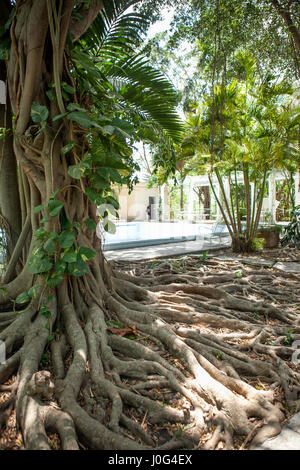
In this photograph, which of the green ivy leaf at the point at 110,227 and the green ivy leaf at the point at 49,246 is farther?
the green ivy leaf at the point at 110,227

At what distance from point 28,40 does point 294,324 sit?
3207 millimetres

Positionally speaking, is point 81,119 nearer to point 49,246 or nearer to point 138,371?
A: point 49,246

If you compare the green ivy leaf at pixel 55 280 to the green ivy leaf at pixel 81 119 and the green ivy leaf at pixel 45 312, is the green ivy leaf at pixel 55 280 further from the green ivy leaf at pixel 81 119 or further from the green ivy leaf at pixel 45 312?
the green ivy leaf at pixel 81 119

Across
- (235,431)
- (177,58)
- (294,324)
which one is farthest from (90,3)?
(177,58)

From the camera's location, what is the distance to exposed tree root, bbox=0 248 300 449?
151 cm

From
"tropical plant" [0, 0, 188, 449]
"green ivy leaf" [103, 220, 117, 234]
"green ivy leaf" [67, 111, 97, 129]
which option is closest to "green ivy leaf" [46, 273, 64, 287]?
"tropical plant" [0, 0, 188, 449]

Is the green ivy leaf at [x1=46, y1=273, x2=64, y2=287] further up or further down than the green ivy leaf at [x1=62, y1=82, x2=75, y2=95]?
further down

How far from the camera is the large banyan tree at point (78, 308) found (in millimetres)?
1595

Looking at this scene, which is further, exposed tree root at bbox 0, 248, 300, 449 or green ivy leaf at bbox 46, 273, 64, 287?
green ivy leaf at bbox 46, 273, 64, 287

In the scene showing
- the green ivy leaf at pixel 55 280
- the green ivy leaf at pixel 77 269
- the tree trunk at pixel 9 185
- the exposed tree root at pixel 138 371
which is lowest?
the exposed tree root at pixel 138 371

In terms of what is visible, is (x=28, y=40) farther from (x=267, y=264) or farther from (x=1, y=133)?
(x=267, y=264)

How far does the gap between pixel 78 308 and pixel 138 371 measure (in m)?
0.73

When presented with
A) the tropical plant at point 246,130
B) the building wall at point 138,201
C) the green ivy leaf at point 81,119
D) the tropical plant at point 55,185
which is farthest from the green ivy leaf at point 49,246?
the building wall at point 138,201

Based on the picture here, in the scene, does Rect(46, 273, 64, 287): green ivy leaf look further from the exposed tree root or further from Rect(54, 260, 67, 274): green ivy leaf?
the exposed tree root
